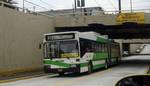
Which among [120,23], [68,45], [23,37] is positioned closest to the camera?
[68,45]

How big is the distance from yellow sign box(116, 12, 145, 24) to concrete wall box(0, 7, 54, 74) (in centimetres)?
772

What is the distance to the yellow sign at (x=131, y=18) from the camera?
40062 mm

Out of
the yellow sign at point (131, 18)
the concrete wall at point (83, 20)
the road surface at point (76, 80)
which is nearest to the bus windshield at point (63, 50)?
the road surface at point (76, 80)

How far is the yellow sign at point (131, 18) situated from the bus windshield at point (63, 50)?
1653 centimetres

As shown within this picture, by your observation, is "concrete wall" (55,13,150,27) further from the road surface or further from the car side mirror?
the car side mirror

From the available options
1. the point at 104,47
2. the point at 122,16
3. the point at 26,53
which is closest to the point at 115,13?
the point at 122,16

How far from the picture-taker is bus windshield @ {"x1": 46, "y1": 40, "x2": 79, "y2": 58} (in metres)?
24.8

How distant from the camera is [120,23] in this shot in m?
40.8

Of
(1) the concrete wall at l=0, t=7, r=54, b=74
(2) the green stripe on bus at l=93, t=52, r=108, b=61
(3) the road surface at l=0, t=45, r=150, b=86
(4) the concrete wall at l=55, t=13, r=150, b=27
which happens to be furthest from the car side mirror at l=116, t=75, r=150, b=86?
(4) the concrete wall at l=55, t=13, r=150, b=27

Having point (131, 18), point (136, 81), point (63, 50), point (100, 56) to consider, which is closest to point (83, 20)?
point (131, 18)

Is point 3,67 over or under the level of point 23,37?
under

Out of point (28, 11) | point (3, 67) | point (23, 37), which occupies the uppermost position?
point (28, 11)

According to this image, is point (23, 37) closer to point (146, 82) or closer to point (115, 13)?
point (115, 13)

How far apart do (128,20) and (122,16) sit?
730 millimetres
